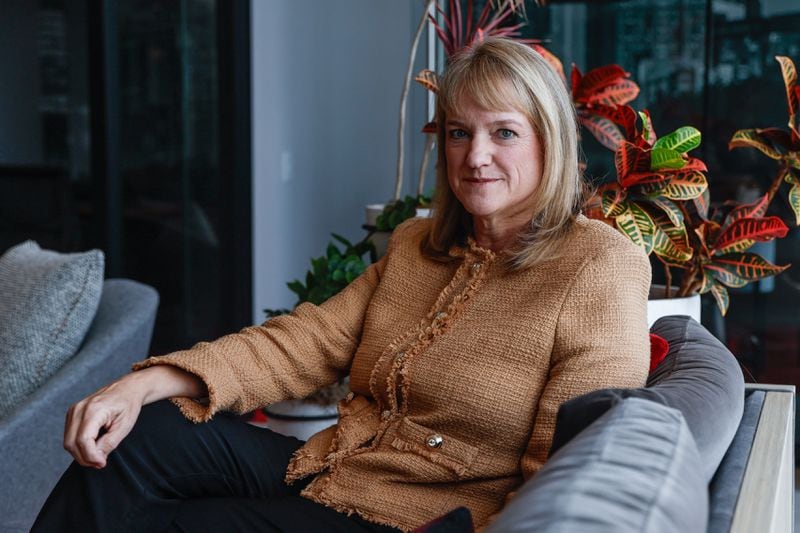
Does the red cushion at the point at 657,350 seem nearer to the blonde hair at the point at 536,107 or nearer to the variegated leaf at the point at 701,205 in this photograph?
the blonde hair at the point at 536,107

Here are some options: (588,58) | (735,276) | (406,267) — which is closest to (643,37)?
(588,58)

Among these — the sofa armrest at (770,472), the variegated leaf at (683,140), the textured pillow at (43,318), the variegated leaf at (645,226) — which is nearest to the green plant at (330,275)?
the textured pillow at (43,318)

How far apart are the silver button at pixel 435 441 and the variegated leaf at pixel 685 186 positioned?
3.05ft

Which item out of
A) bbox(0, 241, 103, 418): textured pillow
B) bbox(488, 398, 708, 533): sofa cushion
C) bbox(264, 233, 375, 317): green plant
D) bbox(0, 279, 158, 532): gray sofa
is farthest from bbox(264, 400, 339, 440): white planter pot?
bbox(488, 398, 708, 533): sofa cushion

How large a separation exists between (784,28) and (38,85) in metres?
2.59

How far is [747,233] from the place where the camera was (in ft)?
7.52

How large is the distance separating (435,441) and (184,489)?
41cm

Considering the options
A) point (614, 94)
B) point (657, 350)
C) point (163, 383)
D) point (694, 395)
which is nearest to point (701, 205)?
point (614, 94)

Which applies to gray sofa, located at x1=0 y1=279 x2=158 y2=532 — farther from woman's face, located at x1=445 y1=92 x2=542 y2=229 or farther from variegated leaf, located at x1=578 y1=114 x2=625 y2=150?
variegated leaf, located at x1=578 y1=114 x2=625 y2=150

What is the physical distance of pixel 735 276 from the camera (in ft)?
7.68

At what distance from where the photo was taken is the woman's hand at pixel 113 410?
1527 mm

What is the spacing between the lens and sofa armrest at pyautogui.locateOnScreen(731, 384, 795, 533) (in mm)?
1155

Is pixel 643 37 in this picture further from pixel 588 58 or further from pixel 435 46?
pixel 435 46

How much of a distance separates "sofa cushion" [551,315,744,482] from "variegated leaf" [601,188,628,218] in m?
0.51
